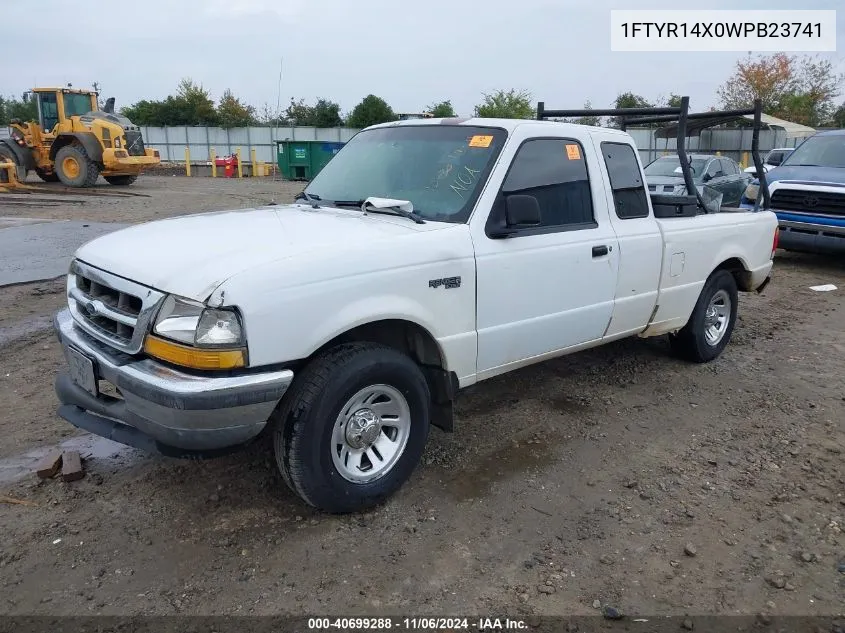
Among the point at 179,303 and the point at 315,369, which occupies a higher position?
the point at 179,303

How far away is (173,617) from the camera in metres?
2.64

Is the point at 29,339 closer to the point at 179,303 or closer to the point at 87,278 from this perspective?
the point at 87,278

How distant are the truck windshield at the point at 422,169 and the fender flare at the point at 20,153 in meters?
21.0

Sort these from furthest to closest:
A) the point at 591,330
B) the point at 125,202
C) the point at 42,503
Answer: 1. the point at 125,202
2. the point at 591,330
3. the point at 42,503

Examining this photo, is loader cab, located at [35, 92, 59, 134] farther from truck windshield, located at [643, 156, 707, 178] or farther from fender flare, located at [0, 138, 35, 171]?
Answer: truck windshield, located at [643, 156, 707, 178]

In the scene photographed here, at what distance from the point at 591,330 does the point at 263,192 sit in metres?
19.3

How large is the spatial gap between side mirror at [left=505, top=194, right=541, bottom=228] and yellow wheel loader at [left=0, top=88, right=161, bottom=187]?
65.2ft

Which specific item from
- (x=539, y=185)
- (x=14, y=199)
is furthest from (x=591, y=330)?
(x=14, y=199)

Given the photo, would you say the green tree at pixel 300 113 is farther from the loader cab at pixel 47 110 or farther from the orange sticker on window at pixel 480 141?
the orange sticker on window at pixel 480 141

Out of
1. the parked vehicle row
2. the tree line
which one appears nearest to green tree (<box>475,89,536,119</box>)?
the tree line

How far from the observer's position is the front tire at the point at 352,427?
10.0ft

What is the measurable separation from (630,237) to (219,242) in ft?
9.00

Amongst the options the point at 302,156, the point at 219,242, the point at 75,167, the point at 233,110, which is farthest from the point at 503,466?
the point at 233,110

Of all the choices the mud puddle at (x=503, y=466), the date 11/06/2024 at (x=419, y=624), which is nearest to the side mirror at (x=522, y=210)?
the mud puddle at (x=503, y=466)
